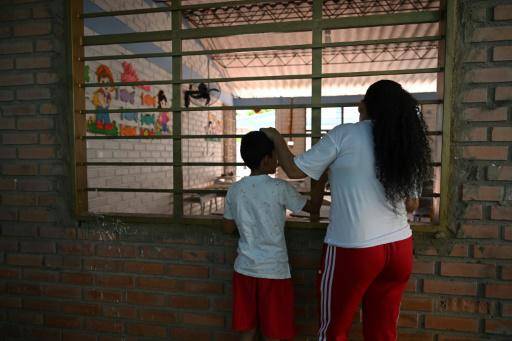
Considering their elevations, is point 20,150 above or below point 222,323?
above

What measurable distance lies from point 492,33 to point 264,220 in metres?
1.31

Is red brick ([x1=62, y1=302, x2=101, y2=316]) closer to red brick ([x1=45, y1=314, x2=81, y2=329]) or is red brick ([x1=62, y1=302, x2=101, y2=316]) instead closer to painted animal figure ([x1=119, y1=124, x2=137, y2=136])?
red brick ([x1=45, y1=314, x2=81, y2=329])

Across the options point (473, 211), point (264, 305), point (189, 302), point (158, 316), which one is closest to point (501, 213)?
point (473, 211)

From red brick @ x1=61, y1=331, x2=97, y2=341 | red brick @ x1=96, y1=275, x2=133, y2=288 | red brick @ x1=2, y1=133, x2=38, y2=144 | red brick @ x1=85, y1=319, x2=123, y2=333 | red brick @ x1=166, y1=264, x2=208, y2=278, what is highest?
red brick @ x1=2, y1=133, x2=38, y2=144

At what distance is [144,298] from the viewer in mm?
1956

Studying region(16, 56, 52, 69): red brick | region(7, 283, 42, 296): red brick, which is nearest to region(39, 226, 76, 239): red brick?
region(7, 283, 42, 296): red brick

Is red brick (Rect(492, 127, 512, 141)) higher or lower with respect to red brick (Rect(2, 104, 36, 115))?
lower

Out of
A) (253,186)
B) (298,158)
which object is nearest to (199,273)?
(253,186)

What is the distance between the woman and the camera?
4.32ft

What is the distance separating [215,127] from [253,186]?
23.1 feet

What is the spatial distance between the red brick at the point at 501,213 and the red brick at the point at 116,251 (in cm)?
184

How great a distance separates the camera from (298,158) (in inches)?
55.9

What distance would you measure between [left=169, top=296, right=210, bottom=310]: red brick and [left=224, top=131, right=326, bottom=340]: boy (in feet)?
1.12

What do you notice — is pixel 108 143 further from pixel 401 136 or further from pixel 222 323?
pixel 401 136
